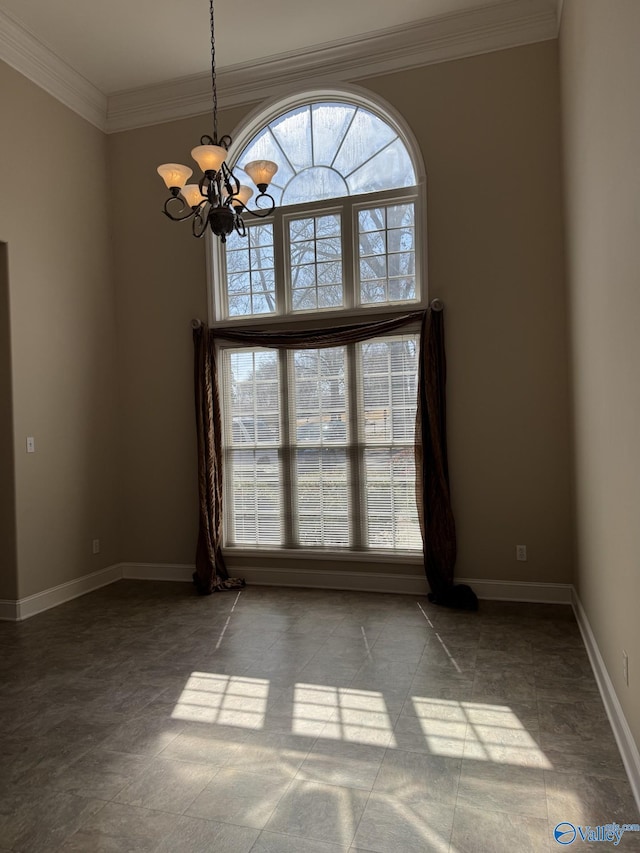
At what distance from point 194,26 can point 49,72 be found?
1.24m

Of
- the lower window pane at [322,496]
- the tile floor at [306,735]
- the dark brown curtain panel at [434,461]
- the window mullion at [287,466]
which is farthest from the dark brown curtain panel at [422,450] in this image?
A: the lower window pane at [322,496]

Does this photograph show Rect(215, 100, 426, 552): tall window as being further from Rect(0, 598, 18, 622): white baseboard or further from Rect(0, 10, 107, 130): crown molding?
Rect(0, 598, 18, 622): white baseboard

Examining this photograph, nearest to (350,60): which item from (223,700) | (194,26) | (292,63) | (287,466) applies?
(292,63)

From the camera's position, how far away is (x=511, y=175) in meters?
4.49

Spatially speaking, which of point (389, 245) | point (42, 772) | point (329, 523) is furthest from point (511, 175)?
point (42, 772)

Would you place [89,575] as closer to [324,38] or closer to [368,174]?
[368,174]

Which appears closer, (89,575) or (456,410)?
(456,410)

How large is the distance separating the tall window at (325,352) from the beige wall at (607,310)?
1.36 metres

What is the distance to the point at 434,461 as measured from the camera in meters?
4.60

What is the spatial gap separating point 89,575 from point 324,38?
4.69 metres

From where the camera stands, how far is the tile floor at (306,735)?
2043mm

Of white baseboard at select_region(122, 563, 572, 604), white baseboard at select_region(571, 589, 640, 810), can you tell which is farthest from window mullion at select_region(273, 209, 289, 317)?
white baseboard at select_region(571, 589, 640, 810)

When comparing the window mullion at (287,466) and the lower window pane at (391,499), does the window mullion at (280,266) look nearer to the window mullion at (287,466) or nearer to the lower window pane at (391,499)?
the window mullion at (287,466)

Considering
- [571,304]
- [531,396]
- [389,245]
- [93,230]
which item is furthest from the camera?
[93,230]
